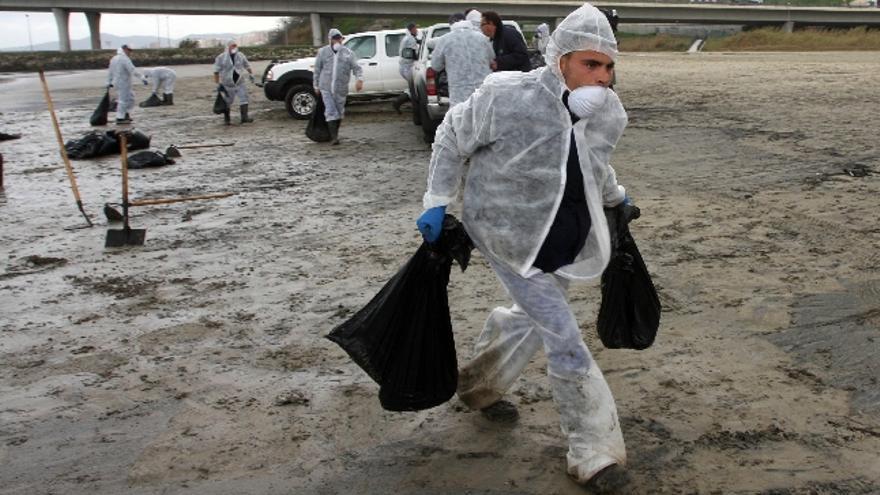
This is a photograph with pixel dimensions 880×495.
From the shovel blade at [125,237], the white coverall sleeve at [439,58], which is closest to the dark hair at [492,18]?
the white coverall sleeve at [439,58]

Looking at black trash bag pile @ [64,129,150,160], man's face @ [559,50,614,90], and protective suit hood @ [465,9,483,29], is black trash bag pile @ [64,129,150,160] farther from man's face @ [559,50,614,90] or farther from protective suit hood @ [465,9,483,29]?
man's face @ [559,50,614,90]

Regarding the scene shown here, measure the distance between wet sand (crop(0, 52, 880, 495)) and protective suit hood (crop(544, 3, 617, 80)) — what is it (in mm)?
1604

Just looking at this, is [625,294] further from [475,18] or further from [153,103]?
[153,103]

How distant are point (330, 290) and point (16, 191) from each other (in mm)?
6696

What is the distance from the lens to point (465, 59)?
1012 centimetres

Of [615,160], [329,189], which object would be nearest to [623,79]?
[615,160]

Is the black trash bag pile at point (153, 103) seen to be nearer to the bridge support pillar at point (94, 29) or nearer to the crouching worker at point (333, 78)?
the crouching worker at point (333, 78)

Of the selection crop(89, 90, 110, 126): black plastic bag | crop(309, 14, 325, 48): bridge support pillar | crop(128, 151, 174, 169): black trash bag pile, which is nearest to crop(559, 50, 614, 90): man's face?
crop(128, 151, 174, 169): black trash bag pile

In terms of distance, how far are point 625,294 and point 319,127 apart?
1037cm

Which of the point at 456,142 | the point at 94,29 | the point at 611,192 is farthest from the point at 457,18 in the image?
the point at 94,29

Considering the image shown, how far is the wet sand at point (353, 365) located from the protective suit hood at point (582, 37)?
1604 millimetres

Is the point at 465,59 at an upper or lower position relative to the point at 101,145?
upper

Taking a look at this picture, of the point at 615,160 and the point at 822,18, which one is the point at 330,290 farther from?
the point at 822,18

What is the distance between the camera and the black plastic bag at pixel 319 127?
13.3 meters
